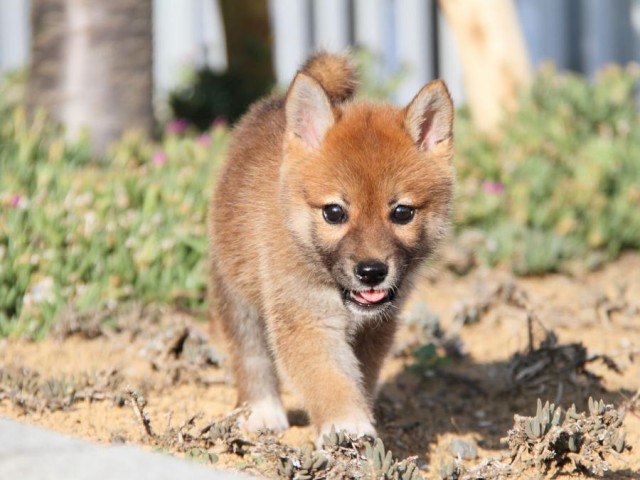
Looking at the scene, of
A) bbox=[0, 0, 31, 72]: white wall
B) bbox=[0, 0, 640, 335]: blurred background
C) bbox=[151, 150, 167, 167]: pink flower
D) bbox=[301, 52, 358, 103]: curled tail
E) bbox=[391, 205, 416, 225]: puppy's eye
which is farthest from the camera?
bbox=[0, 0, 31, 72]: white wall

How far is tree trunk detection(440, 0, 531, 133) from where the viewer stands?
864 cm

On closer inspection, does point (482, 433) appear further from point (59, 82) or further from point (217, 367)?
point (59, 82)

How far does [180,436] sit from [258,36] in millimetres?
7300

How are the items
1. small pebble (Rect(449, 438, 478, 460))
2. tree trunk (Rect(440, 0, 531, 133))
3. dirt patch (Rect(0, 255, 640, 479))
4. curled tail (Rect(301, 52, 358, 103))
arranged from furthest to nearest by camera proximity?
tree trunk (Rect(440, 0, 531, 133)) < curled tail (Rect(301, 52, 358, 103)) < small pebble (Rect(449, 438, 478, 460)) < dirt patch (Rect(0, 255, 640, 479))

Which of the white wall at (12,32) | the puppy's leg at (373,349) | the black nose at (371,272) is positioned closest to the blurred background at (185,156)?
the puppy's leg at (373,349)

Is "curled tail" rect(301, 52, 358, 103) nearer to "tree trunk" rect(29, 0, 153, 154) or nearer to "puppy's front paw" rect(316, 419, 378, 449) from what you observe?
"puppy's front paw" rect(316, 419, 378, 449)

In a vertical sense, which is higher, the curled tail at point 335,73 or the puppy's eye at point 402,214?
the curled tail at point 335,73

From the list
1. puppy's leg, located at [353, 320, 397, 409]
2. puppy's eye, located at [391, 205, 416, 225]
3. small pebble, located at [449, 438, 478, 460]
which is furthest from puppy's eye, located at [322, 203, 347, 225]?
small pebble, located at [449, 438, 478, 460]

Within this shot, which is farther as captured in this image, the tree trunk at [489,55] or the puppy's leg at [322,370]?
the tree trunk at [489,55]

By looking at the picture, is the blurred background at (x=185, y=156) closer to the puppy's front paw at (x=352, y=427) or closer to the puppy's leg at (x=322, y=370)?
the puppy's leg at (x=322, y=370)

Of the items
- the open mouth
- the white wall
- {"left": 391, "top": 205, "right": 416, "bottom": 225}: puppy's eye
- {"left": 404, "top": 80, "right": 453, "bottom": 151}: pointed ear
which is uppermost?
{"left": 404, "top": 80, "right": 453, "bottom": 151}: pointed ear

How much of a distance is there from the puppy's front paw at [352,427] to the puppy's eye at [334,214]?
0.73 meters

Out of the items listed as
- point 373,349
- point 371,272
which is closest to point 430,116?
point 371,272

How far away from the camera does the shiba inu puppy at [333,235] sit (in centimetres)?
377
